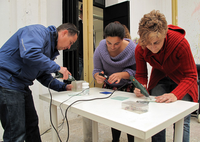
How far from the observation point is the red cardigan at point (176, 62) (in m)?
0.98

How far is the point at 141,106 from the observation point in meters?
0.76

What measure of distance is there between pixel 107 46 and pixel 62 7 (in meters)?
1.19

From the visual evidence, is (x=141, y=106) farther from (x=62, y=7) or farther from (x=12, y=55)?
(x=62, y=7)

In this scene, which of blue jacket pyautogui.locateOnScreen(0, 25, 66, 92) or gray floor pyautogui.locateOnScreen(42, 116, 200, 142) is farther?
gray floor pyautogui.locateOnScreen(42, 116, 200, 142)

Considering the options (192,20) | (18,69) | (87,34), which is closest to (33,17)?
(87,34)

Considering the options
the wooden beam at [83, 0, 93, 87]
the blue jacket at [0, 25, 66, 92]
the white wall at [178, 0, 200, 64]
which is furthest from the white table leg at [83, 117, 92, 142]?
the white wall at [178, 0, 200, 64]

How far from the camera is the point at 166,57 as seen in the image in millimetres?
1053

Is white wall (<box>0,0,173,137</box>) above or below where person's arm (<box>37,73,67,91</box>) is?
above

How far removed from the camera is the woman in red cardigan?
0.93 meters

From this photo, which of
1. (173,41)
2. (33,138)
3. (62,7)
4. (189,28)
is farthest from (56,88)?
(189,28)

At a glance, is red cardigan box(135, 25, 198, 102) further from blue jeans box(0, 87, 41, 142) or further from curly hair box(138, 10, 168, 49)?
blue jeans box(0, 87, 41, 142)

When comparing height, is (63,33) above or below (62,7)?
below

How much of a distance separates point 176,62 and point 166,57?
9 cm

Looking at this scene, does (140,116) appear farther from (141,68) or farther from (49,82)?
(49,82)
